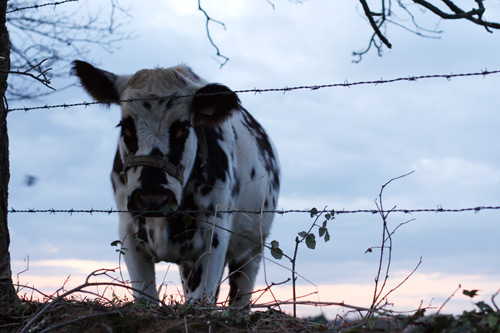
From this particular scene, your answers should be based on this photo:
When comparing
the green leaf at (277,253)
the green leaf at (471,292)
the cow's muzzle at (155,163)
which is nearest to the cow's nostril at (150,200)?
the cow's muzzle at (155,163)

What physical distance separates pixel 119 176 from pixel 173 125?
2.45ft

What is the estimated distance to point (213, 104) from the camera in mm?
5742

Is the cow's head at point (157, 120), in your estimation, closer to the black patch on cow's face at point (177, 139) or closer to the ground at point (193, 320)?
the black patch on cow's face at point (177, 139)

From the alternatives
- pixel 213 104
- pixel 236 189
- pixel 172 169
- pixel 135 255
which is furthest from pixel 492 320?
pixel 236 189

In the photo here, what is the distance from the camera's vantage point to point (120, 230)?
6086 mm

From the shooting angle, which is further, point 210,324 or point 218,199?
point 218,199

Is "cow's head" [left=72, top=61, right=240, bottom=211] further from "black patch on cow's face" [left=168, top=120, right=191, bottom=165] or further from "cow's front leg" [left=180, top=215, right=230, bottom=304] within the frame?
"cow's front leg" [left=180, top=215, right=230, bottom=304]

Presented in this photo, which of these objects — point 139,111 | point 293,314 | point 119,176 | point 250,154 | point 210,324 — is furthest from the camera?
point 250,154

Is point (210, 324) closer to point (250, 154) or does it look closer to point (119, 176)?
point (119, 176)

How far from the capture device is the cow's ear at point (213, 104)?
572 cm

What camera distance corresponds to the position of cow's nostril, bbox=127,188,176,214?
200 inches

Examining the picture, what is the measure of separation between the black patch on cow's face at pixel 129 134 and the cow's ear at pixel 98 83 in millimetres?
476

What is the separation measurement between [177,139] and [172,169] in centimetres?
34

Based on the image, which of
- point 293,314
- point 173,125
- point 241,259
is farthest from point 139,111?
point 241,259
